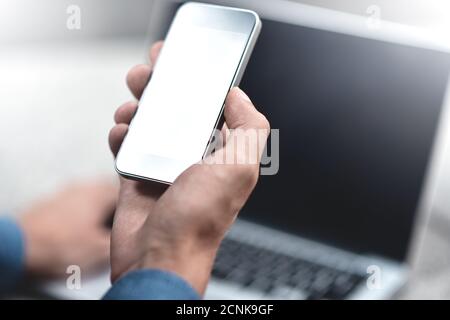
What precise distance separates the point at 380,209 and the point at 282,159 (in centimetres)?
10

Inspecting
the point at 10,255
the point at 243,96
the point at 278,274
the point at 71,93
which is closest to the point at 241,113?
the point at 243,96

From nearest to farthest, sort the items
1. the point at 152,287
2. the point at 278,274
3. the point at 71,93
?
the point at 152,287 < the point at 278,274 < the point at 71,93

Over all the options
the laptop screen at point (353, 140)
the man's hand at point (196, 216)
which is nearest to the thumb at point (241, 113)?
the man's hand at point (196, 216)

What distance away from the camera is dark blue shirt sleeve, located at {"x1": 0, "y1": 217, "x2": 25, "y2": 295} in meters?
0.51

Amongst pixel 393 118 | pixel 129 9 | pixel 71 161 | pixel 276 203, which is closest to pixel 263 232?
pixel 276 203

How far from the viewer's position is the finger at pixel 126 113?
357 millimetres

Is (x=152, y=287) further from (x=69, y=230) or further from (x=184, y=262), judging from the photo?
(x=69, y=230)

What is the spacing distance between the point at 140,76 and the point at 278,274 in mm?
194

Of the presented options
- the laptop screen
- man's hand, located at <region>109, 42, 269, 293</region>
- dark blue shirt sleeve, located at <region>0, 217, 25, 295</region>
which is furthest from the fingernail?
dark blue shirt sleeve, located at <region>0, 217, 25, 295</region>

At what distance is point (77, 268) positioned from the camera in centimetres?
51

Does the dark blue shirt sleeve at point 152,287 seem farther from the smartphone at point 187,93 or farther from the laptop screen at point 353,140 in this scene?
the laptop screen at point 353,140

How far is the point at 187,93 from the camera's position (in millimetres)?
339

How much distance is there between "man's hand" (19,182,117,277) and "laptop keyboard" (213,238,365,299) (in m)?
0.10

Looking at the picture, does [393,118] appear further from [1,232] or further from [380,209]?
[1,232]
